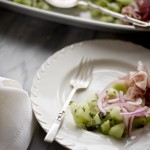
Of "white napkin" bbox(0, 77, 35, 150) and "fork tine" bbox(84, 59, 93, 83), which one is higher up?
"fork tine" bbox(84, 59, 93, 83)

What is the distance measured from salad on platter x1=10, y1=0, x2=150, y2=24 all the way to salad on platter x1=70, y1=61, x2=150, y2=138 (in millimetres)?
198

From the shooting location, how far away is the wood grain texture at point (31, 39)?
0.79m

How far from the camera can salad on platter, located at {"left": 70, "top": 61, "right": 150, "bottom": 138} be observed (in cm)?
59

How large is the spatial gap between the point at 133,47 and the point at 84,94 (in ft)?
0.53

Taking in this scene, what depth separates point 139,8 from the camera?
814 millimetres

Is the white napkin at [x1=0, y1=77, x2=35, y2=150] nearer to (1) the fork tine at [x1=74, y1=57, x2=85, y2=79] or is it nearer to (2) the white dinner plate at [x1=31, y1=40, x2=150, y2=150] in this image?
(2) the white dinner plate at [x1=31, y1=40, x2=150, y2=150]

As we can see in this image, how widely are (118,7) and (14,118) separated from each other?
39cm

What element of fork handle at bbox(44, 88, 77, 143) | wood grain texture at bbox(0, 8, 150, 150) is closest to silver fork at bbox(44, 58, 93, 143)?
fork handle at bbox(44, 88, 77, 143)

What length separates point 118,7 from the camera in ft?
2.81

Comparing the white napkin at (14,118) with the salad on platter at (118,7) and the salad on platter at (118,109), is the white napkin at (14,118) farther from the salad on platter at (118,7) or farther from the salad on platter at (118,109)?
the salad on platter at (118,7)

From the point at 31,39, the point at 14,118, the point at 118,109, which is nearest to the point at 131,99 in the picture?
the point at 118,109

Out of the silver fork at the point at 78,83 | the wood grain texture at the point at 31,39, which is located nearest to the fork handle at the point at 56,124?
the silver fork at the point at 78,83

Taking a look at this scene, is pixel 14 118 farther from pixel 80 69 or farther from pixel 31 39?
pixel 31 39

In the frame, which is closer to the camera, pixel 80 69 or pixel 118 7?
pixel 80 69
